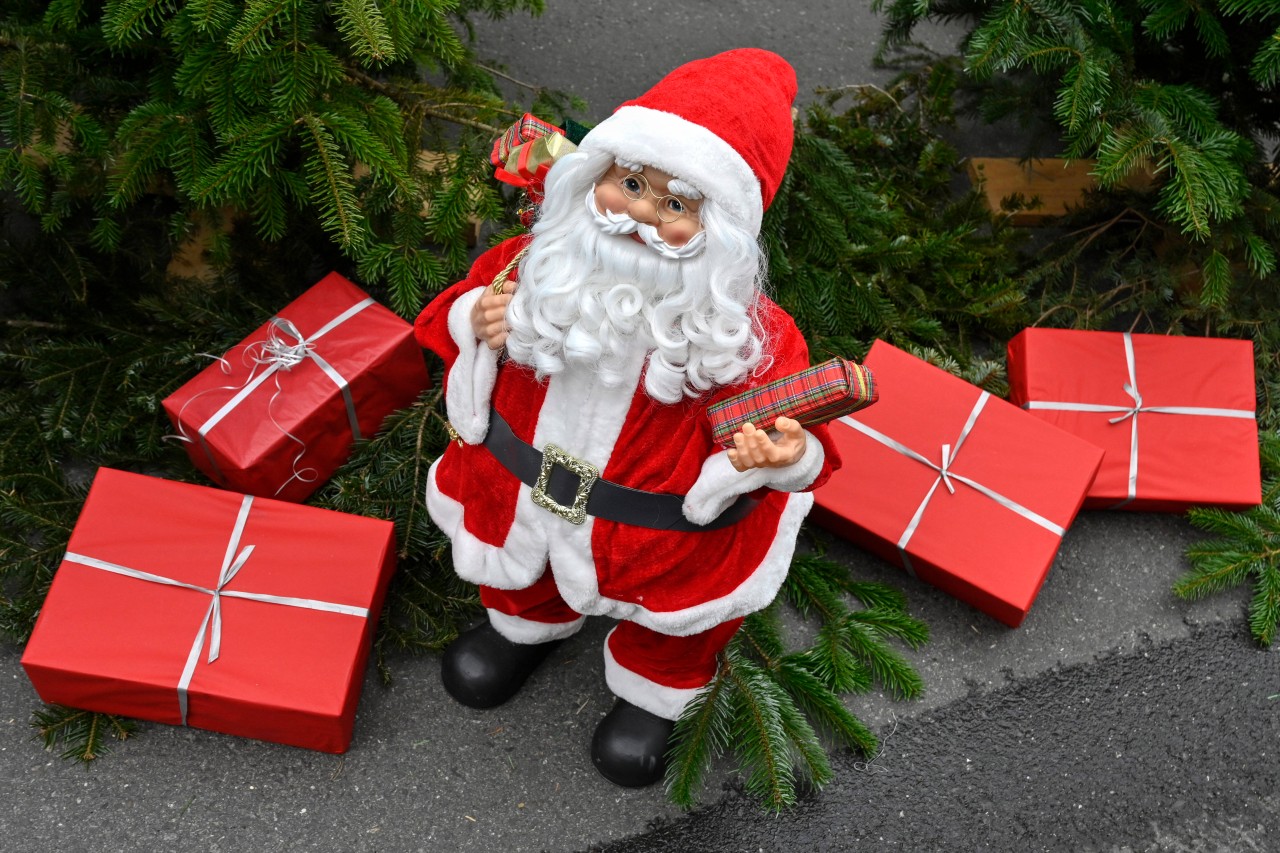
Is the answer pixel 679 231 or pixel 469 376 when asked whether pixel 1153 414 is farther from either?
pixel 469 376

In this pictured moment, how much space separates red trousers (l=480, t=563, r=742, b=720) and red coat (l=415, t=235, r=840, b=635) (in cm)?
13

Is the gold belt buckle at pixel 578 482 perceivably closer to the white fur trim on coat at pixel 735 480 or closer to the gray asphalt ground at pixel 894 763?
the white fur trim on coat at pixel 735 480

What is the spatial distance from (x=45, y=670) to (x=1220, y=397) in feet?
6.92

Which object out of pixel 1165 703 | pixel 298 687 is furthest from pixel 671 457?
pixel 1165 703

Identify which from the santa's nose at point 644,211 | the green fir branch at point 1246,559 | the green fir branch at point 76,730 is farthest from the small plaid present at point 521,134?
the green fir branch at point 1246,559

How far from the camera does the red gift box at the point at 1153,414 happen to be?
6.97 ft

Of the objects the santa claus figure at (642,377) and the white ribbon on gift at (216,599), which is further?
the white ribbon on gift at (216,599)

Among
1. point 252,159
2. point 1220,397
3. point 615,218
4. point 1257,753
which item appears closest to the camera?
point 615,218

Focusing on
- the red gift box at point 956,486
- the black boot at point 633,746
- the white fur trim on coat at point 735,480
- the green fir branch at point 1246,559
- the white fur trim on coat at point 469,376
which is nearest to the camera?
the white fur trim on coat at point 735,480

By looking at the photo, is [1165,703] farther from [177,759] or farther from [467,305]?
[177,759]

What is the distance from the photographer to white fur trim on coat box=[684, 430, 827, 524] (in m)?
1.38

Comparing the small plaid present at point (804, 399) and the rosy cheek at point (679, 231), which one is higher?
the rosy cheek at point (679, 231)

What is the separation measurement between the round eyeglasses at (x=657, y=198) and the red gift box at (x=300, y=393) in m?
0.76

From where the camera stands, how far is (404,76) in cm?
209
